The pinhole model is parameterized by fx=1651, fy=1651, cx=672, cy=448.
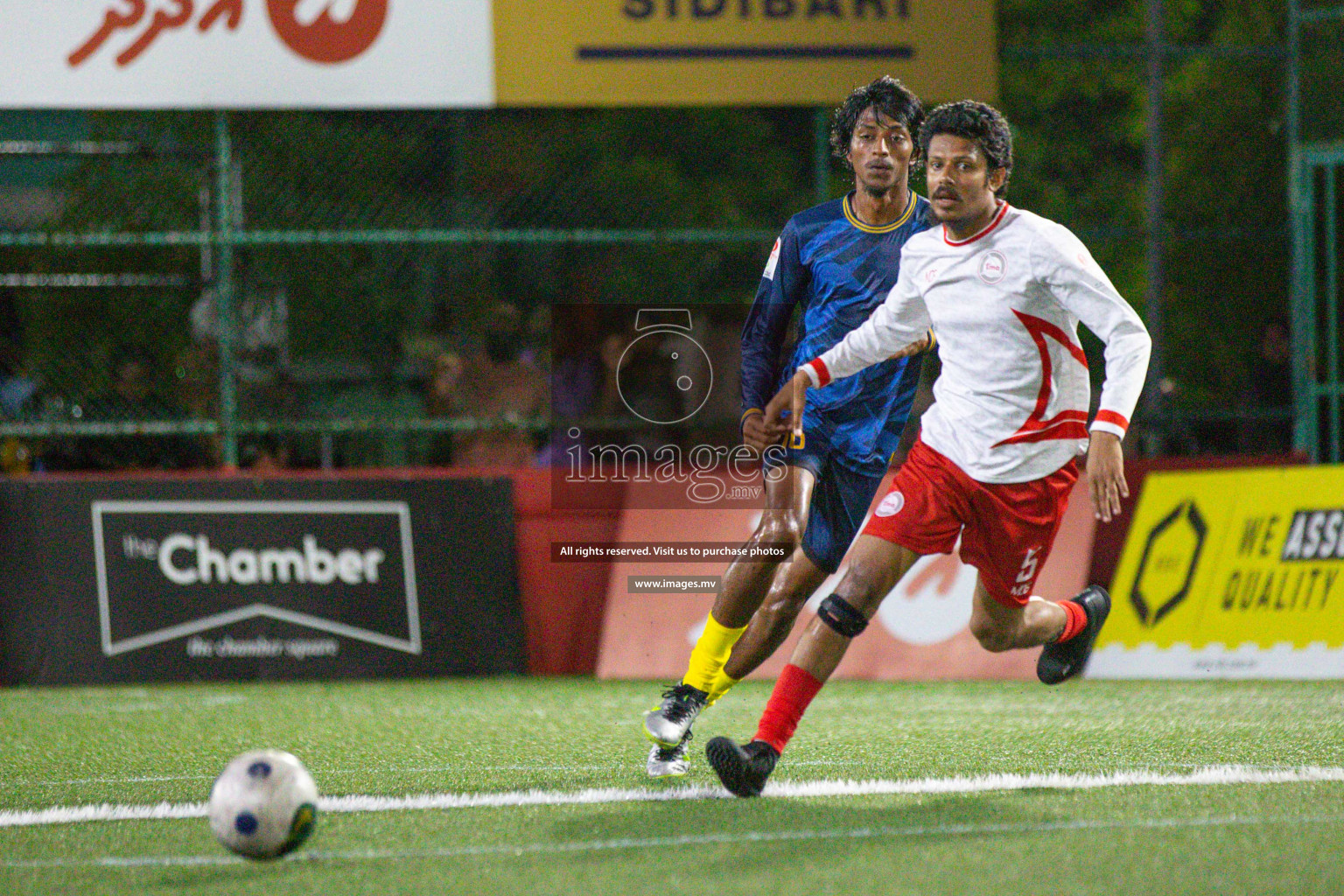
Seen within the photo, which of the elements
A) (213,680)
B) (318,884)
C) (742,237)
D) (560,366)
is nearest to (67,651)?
(213,680)

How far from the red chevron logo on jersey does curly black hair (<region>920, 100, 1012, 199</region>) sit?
475 millimetres

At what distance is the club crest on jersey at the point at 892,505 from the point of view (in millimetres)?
5082

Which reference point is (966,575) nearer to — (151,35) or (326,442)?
(326,442)

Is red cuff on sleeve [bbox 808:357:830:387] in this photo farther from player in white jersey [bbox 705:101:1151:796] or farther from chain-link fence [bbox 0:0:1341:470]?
chain-link fence [bbox 0:0:1341:470]

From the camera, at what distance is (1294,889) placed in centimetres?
376

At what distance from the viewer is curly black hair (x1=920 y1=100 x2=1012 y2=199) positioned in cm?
503

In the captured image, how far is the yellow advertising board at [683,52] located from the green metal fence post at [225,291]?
1.75 metres

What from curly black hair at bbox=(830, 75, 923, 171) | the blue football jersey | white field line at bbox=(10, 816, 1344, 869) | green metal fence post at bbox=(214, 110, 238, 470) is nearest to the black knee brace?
white field line at bbox=(10, 816, 1344, 869)

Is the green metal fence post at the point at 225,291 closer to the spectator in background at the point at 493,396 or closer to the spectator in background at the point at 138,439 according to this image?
the spectator in background at the point at 138,439

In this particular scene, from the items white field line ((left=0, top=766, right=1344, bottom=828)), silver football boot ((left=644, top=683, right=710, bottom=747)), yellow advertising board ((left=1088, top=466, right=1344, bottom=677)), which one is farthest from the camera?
yellow advertising board ((left=1088, top=466, right=1344, bottom=677))

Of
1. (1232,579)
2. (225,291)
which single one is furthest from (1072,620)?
(225,291)

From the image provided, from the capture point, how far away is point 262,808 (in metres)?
4.09

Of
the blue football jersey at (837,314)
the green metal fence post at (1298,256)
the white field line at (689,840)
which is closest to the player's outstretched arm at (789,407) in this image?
the blue football jersey at (837,314)

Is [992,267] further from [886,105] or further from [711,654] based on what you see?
[711,654]
